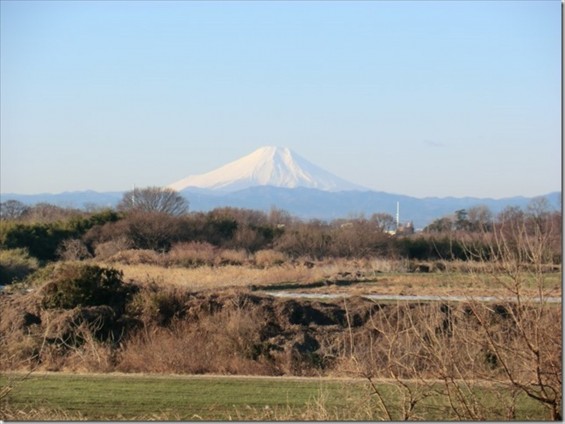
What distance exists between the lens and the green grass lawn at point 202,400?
42.7 ft

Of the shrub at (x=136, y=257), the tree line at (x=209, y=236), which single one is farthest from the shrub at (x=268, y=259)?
the shrub at (x=136, y=257)

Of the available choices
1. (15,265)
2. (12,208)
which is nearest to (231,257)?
(15,265)

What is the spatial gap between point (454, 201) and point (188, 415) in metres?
105

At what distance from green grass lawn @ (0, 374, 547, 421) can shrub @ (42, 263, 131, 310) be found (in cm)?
815

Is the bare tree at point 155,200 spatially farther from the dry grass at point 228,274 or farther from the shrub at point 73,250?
the dry grass at point 228,274

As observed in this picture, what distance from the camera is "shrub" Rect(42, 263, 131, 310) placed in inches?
1087

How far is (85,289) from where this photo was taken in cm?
2803

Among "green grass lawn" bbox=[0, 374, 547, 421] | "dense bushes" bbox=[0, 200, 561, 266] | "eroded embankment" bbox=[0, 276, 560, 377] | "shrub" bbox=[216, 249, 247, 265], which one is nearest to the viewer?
"green grass lawn" bbox=[0, 374, 547, 421]

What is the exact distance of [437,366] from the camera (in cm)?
1138

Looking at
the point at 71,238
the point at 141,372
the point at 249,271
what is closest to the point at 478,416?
the point at 141,372

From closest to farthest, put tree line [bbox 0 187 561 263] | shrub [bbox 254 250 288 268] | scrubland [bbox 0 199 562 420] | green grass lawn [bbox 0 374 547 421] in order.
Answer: scrubland [bbox 0 199 562 420] < green grass lawn [bbox 0 374 547 421] < shrub [bbox 254 250 288 268] < tree line [bbox 0 187 561 263]

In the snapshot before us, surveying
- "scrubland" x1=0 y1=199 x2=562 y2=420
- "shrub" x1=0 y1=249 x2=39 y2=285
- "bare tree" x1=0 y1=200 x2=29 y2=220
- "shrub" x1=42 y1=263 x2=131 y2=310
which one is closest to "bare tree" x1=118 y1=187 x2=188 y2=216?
"bare tree" x1=0 y1=200 x2=29 y2=220

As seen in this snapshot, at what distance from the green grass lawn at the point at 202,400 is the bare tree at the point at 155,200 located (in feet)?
158

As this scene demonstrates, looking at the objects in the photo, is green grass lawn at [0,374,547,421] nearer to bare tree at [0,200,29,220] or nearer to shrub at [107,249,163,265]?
shrub at [107,249,163,265]
